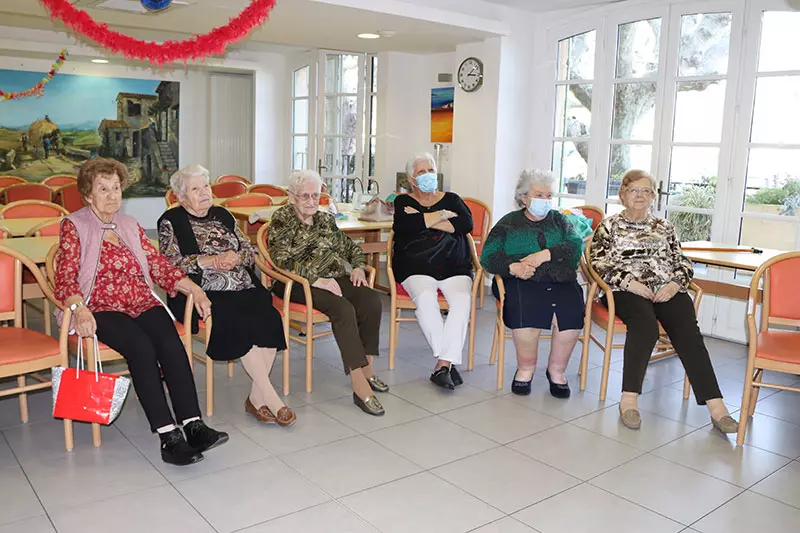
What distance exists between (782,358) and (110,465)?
109 inches

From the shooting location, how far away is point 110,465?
111 inches

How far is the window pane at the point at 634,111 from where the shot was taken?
541 cm

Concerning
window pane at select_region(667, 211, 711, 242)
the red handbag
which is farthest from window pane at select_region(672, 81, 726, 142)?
the red handbag

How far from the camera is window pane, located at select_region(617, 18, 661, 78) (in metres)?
5.35

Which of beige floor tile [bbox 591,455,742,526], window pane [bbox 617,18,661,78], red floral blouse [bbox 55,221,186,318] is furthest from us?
window pane [bbox 617,18,661,78]

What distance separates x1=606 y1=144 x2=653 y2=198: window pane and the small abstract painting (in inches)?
73.5

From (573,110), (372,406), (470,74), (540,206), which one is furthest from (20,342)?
(573,110)

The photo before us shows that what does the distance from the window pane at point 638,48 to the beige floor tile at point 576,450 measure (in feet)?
10.6

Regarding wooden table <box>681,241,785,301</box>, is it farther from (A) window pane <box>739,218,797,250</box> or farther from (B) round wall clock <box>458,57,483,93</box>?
(B) round wall clock <box>458,57,483,93</box>

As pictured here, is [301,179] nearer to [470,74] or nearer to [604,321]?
[604,321]

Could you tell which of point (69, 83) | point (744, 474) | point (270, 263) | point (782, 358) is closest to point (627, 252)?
point (782, 358)

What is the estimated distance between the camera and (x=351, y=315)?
139 inches

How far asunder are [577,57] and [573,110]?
43 cm

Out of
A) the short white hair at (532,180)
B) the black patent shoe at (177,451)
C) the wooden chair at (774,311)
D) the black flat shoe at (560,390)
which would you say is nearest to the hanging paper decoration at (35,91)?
the short white hair at (532,180)
